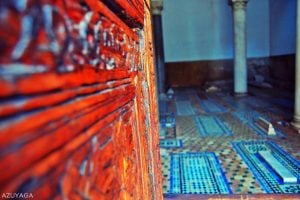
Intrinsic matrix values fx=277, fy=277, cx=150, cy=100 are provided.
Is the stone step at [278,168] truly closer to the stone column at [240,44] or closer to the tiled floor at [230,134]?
the tiled floor at [230,134]

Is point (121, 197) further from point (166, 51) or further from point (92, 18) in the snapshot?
point (166, 51)

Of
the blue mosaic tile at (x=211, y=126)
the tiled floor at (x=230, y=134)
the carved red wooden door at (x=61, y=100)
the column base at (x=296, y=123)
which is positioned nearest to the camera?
the carved red wooden door at (x=61, y=100)

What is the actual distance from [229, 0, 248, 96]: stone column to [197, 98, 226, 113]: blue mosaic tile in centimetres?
100

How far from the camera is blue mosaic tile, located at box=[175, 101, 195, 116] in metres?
5.63

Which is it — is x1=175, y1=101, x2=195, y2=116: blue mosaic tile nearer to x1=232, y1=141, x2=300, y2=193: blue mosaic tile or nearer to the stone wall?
x1=232, y1=141, x2=300, y2=193: blue mosaic tile

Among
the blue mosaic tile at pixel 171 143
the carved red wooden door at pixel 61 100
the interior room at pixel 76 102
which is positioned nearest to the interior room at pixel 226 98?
the blue mosaic tile at pixel 171 143

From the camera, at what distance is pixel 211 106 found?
6.15m

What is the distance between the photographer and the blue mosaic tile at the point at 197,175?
Answer: 2.36 meters

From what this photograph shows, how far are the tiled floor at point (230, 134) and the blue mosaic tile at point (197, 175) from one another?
0.06ft

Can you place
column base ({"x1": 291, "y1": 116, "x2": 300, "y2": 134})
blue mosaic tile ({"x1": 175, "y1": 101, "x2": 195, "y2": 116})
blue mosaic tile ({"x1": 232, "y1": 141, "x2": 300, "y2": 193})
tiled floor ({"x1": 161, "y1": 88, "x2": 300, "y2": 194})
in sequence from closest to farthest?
1. blue mosaic tile ({"x1": 232, "y1": 141, "x2": 300, "y2": 193})
2. tiled floor ({"x1": 161, "y1": 88, "x2": 300, "y2": 194})
3. column base ({"x1": 291, "y1": 116, "x2": 300, "y2": 134})
4. blue mosaic tile ({"x1": 175, "y1": 101, "x2": 195, "y2": 116})

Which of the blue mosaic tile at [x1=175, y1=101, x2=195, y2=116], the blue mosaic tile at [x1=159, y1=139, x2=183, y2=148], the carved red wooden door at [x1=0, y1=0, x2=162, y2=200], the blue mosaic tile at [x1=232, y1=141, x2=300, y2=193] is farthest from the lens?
the blue mosaic tile at [x1=175, y1=101, x2=195, y2=116]

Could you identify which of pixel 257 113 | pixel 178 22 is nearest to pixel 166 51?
pixel 178 22

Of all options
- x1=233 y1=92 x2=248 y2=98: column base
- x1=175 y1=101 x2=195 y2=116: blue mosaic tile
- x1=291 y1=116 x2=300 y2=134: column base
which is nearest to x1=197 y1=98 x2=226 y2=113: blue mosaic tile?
x1=175 y1=101 x2=195 y2=116: blue mosaic tile

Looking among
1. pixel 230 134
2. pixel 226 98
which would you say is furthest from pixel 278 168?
pixel 226 98
